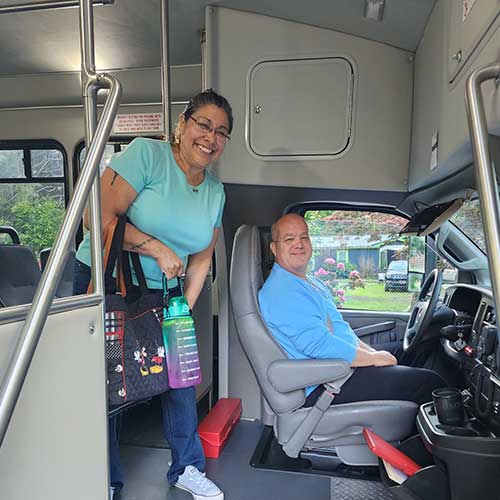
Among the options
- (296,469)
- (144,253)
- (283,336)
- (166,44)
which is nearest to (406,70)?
(166,44)

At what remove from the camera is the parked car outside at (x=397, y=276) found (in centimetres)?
266

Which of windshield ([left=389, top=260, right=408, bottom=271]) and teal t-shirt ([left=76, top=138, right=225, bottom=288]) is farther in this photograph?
windshield ([left=389, top=260, right=408, bottom=271])

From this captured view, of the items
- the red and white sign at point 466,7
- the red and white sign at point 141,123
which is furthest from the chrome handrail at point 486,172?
the red and white sign at point 141,123

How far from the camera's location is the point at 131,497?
186cm

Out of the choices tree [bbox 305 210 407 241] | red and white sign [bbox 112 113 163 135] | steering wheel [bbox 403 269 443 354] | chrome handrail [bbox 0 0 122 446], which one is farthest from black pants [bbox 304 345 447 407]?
red and white sign [bbox 112 113 163 135]

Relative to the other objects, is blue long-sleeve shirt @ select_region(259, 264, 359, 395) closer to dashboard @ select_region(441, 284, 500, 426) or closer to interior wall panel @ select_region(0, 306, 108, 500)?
dashboard @ select_region(441, 284, 500, 426)

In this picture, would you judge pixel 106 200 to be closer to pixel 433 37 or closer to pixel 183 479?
pixel 183 479

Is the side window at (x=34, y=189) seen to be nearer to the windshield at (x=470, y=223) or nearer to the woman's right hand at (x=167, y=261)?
the woman's right hand at (x=167, y=261)

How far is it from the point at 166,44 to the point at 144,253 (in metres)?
0.91

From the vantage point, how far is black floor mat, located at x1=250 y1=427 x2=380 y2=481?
79.7 inches

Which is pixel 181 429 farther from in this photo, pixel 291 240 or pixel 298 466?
pixel 291 240

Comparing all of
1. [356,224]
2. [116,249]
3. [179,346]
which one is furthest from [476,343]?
[116,249]

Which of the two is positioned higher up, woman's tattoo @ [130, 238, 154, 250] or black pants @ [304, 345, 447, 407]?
woman's tattoo @ [130, 238, 154, 250]

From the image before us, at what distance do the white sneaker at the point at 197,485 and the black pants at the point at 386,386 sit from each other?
0.51m
